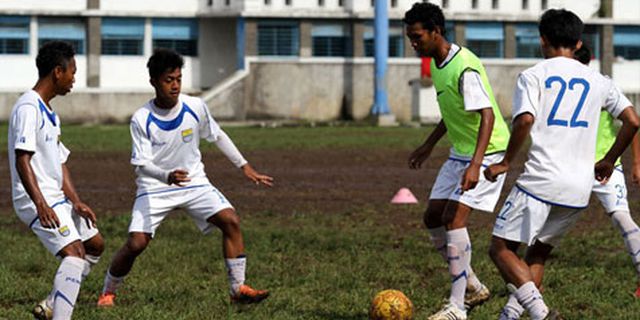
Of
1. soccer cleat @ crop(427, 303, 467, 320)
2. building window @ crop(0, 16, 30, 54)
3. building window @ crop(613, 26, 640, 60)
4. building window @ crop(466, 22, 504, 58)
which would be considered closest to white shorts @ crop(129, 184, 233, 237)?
soccer cleat @ crop(427, 303, 467, 320)

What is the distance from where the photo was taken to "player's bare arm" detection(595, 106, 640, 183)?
8.84m

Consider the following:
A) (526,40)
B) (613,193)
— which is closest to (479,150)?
(613,193)

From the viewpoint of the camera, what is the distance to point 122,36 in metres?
56.4

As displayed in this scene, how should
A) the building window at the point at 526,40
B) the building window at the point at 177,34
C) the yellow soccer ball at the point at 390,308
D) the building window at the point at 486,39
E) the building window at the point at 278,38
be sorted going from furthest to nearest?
1. the building window at the point at 526,40
2. the building window at the point at 486,39
3. the building window at the point at 177,34
4. the building window at the point at 278,38
5. the yellow soccer ball at the point at 390,308

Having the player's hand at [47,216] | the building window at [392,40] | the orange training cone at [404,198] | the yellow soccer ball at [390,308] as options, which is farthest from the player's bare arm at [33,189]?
the building window at [392,40]

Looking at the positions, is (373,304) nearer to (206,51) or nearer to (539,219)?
(539,219)

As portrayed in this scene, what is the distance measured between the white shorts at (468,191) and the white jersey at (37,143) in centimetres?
288

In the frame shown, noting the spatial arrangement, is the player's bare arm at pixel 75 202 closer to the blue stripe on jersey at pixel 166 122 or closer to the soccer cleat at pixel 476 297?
the blue stripe on jersey at pixel 166 122

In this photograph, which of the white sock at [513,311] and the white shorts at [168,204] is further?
the white shorts at [168,204]

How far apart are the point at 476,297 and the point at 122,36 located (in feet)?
155

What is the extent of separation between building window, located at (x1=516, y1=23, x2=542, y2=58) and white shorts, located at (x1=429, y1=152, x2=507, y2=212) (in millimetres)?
50382

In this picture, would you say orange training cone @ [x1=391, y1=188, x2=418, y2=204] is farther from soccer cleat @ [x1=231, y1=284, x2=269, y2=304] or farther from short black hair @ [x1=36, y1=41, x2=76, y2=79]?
short black hair @ [x1=36, y1=41, x2=76, y2=79]

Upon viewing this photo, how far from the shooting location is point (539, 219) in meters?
8.45

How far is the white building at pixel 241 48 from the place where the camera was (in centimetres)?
5447
